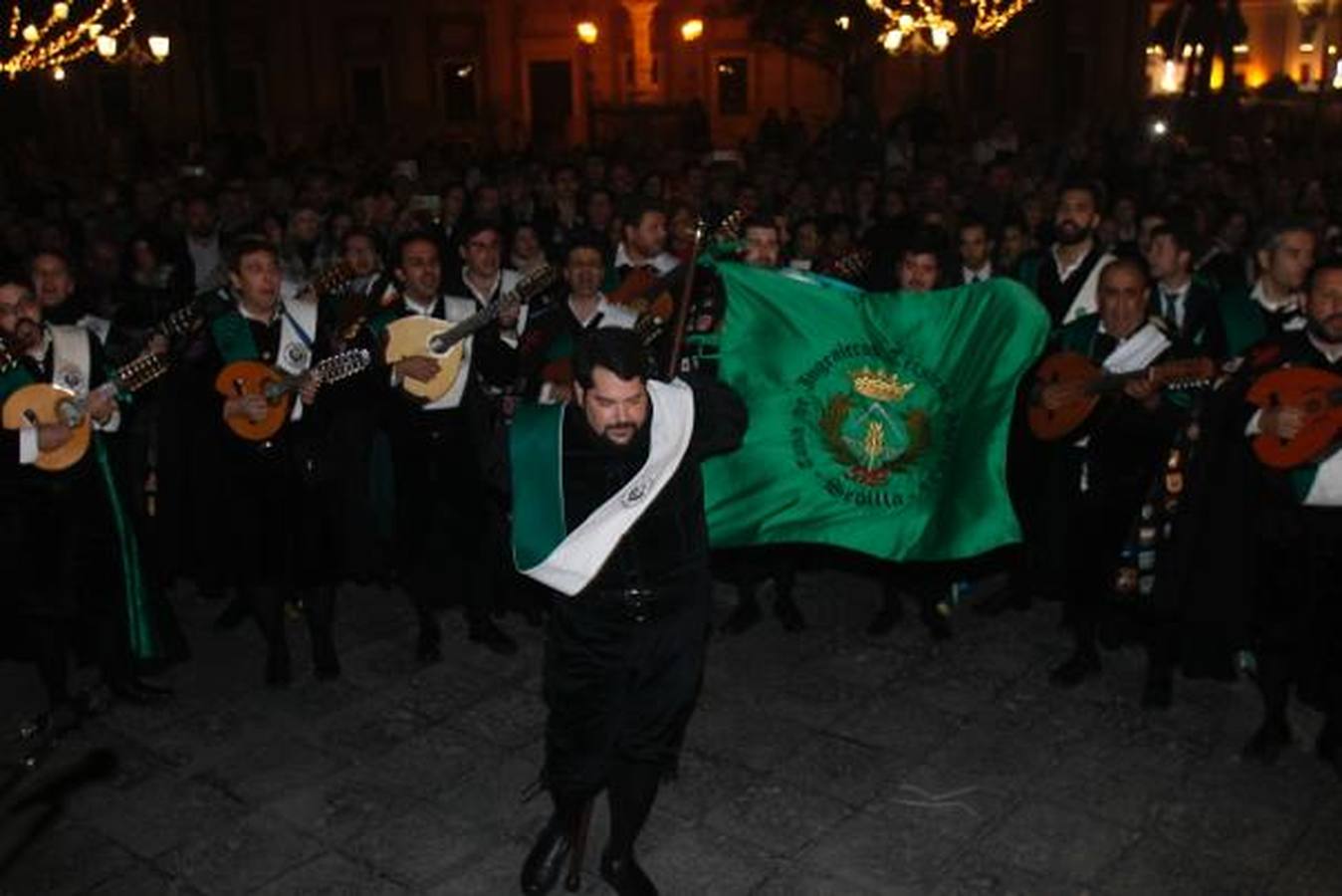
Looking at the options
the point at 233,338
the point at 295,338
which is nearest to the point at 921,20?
the point at 295,338

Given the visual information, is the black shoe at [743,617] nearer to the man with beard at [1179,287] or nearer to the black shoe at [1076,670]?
the black shoe at [1076,670]

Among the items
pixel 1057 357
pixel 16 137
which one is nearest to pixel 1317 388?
pixel 1057 357

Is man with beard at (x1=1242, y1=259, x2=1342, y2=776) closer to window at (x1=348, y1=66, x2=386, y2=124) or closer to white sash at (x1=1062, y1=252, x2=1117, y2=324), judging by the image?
white sash at (x1=1062, y1=252, x2=1117, y2=324)

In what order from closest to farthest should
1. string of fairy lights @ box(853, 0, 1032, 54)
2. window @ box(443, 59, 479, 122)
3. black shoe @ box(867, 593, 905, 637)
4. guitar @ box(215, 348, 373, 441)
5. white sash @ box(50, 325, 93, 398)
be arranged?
white sash @ box(50, 325, 93, 398) < guitar @ box(215, 348, 373, 441) < black shoe @ box(867, 593, 905, 637) < string of fairy lights @ box(853, 0, 1032, 54) < window @ box(443, 59, 479, 122)

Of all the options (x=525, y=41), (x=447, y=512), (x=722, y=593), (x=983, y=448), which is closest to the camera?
(x=983, y=448)

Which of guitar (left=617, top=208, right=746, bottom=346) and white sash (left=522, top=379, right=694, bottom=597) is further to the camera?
guitar (left=617, top=208, right=746, bottom=346)

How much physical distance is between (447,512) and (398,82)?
116 ft

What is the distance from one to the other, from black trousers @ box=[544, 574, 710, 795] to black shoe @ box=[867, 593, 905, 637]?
2.70 metres

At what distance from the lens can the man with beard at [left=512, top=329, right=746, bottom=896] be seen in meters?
4.56

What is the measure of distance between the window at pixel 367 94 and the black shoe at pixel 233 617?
34.7 m

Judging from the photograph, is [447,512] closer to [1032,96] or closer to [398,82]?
[398,82]

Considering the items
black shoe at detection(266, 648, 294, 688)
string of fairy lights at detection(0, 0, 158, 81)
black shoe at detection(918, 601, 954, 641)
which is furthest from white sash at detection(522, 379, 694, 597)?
string of fairy lights at detection(0, 0, 158, 81)

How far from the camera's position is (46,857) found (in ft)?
18.0

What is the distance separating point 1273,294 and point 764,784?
3.73 metres
